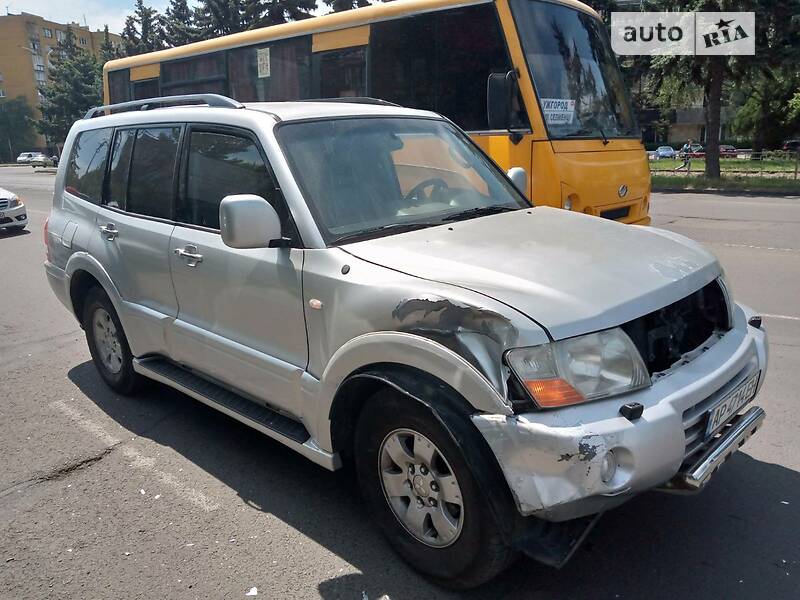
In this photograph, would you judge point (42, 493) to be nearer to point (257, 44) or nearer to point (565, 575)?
point (565, 575)

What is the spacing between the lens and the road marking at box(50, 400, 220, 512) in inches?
141

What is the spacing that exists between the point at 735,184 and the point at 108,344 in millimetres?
20765

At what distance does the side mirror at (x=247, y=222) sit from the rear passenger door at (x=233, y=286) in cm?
15

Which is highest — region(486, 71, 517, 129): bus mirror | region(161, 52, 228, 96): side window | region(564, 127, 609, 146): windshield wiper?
region(161, 52, 228, 96): side window

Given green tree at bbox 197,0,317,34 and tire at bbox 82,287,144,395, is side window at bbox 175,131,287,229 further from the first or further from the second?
green tree at bbox 197,0,317,34

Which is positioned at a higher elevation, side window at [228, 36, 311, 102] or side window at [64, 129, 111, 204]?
side window at [228, 36, 311, 102]

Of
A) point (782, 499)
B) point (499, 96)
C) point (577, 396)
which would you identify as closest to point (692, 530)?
point (782, 499)

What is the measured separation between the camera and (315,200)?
10.7 ft

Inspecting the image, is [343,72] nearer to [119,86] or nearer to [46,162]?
[119,86]

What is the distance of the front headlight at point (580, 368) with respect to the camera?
2.40 metres

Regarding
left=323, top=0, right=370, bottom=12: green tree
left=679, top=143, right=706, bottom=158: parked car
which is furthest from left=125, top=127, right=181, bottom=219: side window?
left=679, top=143, right=706, bottom=158: parked car

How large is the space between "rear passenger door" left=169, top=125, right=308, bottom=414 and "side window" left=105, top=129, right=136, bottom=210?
2.54 feet

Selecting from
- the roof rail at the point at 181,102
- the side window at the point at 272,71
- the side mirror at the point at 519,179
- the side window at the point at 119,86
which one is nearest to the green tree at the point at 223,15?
the side window at the point at 119,86

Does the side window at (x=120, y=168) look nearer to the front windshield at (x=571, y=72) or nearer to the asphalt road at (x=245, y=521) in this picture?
the asphalt road at (x=245, y=521)
